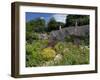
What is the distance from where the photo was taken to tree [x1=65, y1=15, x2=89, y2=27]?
7.54 ft

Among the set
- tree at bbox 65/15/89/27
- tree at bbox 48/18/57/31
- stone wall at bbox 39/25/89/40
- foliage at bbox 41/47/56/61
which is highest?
tree at bbox 65/15/89/27

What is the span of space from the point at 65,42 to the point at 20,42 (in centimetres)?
42

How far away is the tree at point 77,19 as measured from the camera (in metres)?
2.30

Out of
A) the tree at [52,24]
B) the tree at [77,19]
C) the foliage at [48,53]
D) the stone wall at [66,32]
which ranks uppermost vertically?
the tree at [77,19]

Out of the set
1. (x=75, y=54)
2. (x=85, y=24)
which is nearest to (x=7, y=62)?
(x=75, y=54)

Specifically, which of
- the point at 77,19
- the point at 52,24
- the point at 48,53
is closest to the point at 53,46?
the point at 48,53

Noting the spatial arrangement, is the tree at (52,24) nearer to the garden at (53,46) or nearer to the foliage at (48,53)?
the garden at (53,46)

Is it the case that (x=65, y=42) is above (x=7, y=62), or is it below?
above

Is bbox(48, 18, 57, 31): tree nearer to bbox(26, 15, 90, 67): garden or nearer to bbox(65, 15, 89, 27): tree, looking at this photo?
bbox(26, 15, 90, 67): garden

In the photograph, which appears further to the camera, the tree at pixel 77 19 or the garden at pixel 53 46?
the tree at pixel 77 19

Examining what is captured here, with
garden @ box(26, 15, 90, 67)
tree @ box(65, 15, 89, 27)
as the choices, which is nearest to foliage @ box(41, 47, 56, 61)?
garden @ box(26, 15, 90, 67)

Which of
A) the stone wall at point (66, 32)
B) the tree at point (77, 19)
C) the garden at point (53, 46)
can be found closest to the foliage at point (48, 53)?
the garden at point (53, 46)

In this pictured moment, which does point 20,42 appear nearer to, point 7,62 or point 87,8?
point 7,62

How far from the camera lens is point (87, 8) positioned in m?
2.36
